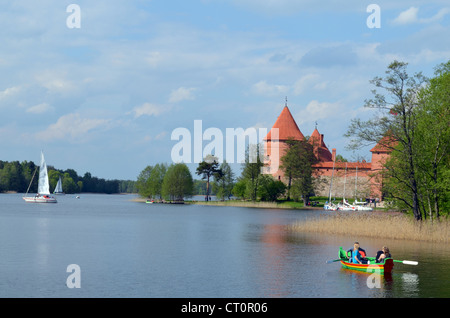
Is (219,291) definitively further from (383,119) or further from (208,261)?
(383,119)

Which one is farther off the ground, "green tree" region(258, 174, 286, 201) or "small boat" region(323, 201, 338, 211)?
"green tree" region(258, 174, 286, 201)

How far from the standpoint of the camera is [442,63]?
42438 mm

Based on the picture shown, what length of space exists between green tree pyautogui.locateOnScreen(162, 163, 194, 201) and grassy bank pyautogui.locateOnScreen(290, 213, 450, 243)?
7147 cm

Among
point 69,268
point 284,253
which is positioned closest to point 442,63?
point 284,253

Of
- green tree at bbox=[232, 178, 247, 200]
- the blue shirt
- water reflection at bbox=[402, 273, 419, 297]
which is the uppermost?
green tree at bbox=[232, 178, 247, 200]

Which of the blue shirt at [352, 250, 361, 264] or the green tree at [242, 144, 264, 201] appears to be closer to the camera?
the blue shirt at [352, 250, 361, 264]

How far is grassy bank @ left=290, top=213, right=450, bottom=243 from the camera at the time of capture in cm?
3438

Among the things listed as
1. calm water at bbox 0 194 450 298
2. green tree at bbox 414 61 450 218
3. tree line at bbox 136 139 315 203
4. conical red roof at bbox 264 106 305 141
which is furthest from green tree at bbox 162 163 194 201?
green tree at bbox 414 61 450 218

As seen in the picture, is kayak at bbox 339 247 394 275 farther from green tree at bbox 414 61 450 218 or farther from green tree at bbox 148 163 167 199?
green tree at bbox 148 163 167 199

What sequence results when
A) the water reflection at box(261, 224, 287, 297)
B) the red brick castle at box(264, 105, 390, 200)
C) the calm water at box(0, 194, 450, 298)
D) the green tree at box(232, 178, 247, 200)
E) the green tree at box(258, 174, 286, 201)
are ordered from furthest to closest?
the green tree at box(232, 178, 247, 200)
the red brick castle at box(264, 105, 390, 200)
the green tree at box(258, 174, 286, 201)
the water reflection at box(261, 224, 287, 297)
the calm water at box(0, 194, 450, 298)

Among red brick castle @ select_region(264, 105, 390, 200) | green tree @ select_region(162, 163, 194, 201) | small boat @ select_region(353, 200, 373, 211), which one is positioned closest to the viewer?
small boat @ select_region(353, 200, 373, 211)

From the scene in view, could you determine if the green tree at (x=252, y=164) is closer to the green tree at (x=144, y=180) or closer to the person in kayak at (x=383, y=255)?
the green tree at (x=144, y=180)

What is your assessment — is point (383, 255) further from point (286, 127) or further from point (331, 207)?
point (286, 127)
